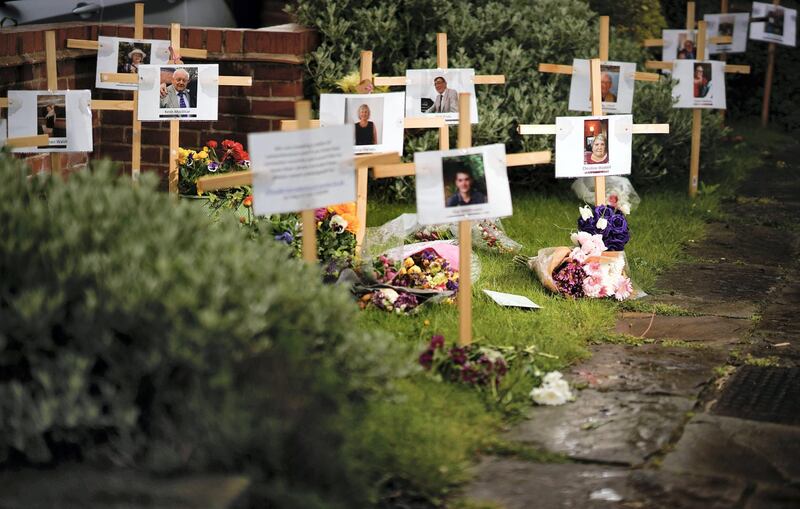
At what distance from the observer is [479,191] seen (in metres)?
4.76

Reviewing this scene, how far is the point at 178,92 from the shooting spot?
21.6 feet

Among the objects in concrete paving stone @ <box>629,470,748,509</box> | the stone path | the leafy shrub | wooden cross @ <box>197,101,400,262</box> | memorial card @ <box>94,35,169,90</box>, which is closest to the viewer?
concrete paving stone @ <box>629,470,748,509</box>

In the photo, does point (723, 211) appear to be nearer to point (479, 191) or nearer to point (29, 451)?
point (479, 191)

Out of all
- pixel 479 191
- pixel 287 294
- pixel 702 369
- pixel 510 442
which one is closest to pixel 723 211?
pixel 702 369

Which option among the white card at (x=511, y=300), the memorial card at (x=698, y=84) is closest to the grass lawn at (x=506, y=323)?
the white card at (x=511, y=300)

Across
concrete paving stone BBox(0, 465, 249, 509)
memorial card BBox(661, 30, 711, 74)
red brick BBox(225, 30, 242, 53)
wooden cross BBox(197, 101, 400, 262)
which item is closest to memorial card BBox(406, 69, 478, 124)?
red brick BBox(225, 30, 242, 53)

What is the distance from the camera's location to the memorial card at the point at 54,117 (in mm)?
6051

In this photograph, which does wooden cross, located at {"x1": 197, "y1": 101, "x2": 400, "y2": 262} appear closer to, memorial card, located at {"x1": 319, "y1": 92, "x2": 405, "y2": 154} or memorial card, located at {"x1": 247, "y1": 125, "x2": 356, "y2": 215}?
memorial card, located at {"x1": 247, "y1": 125, "x2": 356, "y2": 215}

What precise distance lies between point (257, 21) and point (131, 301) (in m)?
7.72

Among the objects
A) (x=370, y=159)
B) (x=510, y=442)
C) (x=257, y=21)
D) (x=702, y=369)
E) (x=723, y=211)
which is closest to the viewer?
(x=510, y=442)

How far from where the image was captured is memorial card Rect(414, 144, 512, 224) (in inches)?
185

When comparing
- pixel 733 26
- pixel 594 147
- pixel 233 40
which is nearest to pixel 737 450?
pixel 594 147

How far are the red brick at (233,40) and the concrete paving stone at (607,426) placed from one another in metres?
4.36

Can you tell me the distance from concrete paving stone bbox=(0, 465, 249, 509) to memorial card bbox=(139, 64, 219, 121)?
377 cm
